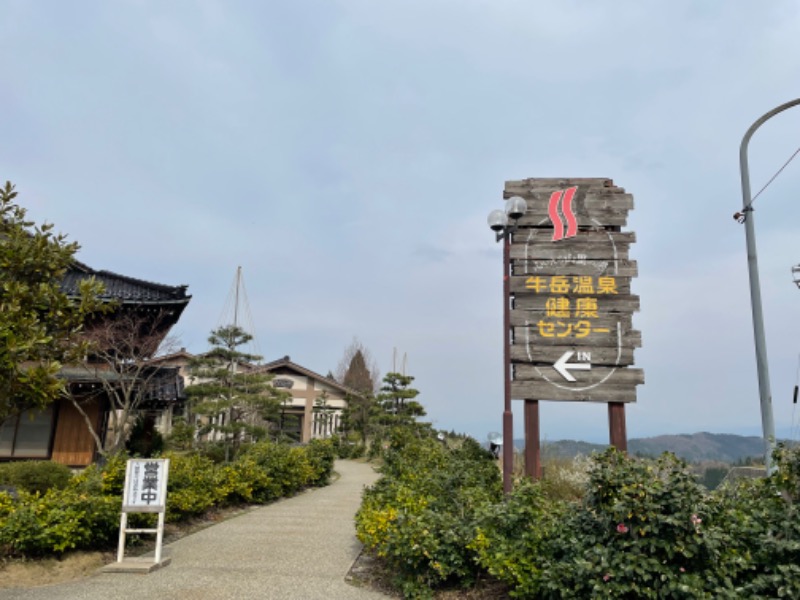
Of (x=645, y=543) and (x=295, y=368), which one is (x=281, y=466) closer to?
(x=645, y=543)

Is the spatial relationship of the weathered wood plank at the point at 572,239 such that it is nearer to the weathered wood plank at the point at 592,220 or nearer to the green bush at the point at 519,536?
the weathered wood plank at the point at 592,220

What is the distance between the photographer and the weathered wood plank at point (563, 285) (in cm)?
812

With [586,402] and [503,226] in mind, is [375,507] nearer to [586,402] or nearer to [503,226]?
[586,402]

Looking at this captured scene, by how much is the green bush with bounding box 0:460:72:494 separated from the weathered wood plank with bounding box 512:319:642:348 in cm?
947

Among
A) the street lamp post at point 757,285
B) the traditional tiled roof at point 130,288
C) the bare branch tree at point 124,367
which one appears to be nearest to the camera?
the street lamp post at point 757,285

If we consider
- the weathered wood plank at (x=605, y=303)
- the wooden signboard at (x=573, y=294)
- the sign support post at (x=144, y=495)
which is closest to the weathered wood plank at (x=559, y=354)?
the wooden signboard at (x=573, y=294)

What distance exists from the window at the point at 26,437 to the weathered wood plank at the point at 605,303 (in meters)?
13.0

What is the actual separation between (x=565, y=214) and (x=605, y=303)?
5.13ft

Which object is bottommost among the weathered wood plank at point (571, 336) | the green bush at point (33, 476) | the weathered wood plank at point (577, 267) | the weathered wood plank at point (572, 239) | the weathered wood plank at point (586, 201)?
the green bush at point (33, 476)

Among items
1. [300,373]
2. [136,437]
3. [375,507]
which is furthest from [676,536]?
[300,373]

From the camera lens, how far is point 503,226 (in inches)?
288

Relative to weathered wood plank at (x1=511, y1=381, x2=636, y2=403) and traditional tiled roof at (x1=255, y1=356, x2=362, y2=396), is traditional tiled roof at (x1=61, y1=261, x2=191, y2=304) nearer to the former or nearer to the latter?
weathered wood plank at (x1=511, y1=381, x2=636, y2=403)

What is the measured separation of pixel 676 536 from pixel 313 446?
13733mm

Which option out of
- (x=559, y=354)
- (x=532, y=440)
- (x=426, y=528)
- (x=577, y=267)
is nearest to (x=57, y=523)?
(x=426, y=528)
